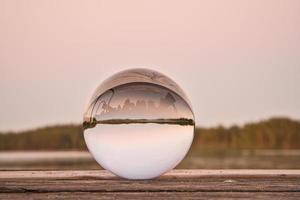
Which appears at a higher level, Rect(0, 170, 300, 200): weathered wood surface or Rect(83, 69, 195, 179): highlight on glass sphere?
Rect(83, 69, 195, 179): highlight on glass sphere

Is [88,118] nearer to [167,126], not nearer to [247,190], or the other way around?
[167,126]

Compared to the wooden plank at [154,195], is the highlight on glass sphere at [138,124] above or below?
above

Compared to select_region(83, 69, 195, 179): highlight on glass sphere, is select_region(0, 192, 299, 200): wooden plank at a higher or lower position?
lower

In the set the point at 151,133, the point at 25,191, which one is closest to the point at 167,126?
the point at 151,133

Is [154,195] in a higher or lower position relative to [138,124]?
lower
